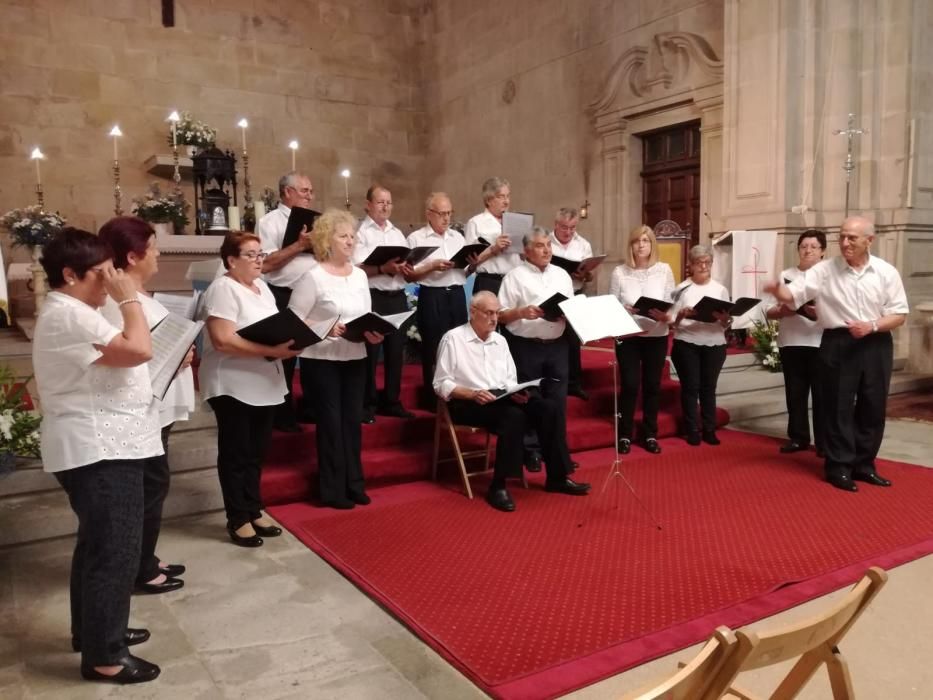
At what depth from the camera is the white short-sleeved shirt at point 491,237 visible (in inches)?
216

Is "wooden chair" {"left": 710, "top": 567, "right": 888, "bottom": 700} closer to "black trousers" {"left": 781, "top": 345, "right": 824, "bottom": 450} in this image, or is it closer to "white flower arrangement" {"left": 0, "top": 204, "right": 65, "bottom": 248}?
"black trousers" {"left": 781, "top": 345, "right": 824, "bottom": 450}

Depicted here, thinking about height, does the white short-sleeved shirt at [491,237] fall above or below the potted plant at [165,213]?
below

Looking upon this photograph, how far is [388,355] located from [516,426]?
45.5 inches

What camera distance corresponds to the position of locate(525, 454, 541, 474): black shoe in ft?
16.9

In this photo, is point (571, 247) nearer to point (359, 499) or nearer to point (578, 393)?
point (578, 393)

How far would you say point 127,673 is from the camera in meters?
2.62

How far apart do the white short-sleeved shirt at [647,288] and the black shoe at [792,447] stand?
1.21 meters

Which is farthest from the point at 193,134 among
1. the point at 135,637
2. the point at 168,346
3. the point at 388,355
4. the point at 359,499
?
the point at 135,637

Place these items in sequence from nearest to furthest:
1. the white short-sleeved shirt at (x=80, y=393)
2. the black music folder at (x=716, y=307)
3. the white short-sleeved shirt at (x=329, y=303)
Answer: the white short-sleeved shirt at (x=80, y=393), the white short-sleeved shirt at (x=329, y=303), the black music folder at (x=716, y=307)

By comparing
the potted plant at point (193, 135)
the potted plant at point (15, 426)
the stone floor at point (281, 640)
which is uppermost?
the potted plant at point (193, 135)

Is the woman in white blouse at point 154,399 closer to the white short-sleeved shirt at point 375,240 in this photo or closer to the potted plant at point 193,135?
the white short-sleeved shirt at point 375,240

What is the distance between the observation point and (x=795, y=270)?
597 centimetres

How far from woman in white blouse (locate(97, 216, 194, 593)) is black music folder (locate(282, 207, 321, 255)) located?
3.96ft

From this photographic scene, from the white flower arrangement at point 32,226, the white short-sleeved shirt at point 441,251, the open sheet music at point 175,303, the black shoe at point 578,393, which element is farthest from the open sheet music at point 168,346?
the white flower arrangement at point 32,226
